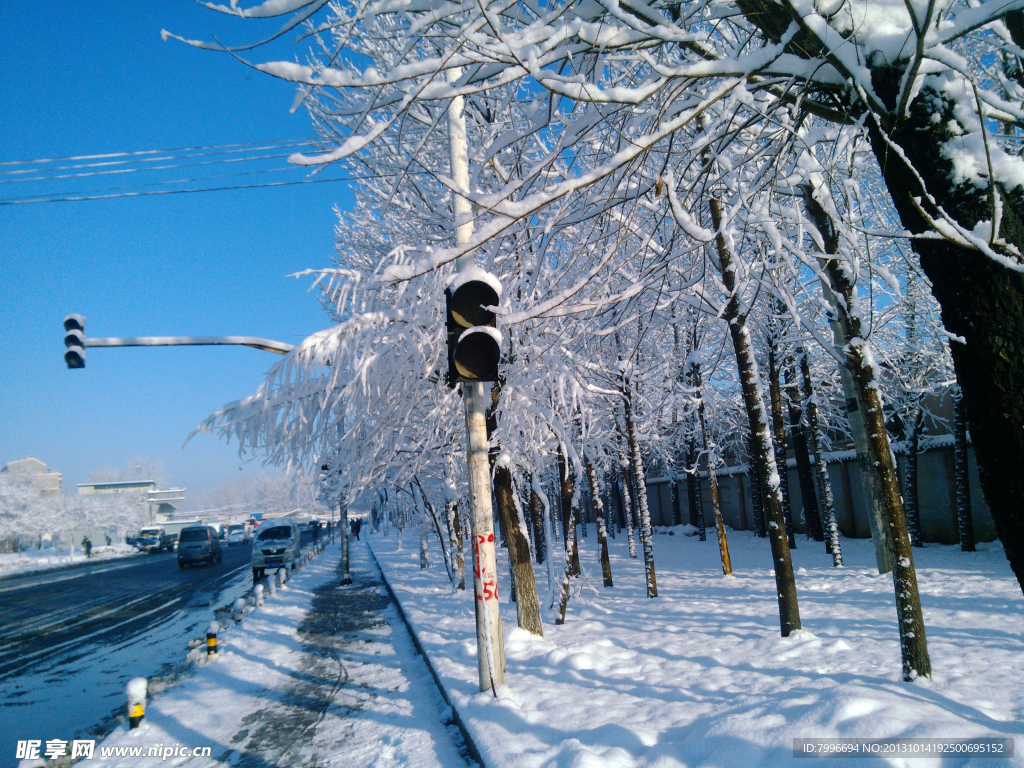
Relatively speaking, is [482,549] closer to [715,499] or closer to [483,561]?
[483,561]

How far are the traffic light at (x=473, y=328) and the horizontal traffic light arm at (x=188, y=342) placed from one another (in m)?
3.28

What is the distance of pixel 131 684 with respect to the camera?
5.55m

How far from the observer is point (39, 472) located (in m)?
78.1

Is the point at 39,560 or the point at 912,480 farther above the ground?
the point at 912,480

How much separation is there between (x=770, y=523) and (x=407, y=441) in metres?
5.68

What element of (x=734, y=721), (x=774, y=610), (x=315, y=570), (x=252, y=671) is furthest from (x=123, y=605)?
(x=734, y=721)

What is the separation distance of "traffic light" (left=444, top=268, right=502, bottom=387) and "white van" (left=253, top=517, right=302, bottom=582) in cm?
1970

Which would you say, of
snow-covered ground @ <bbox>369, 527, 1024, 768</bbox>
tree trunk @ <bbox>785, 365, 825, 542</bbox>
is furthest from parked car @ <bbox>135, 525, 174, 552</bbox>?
tree trunk @ <bbox>785, 365, 825, 542</bbox>

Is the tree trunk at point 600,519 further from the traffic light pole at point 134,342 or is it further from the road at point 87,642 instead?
the road at point 87,642

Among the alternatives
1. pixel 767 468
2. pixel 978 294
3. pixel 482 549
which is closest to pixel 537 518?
pixel 767 468

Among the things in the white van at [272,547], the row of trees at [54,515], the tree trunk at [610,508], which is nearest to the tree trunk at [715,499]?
the tree trunk at [610,508]

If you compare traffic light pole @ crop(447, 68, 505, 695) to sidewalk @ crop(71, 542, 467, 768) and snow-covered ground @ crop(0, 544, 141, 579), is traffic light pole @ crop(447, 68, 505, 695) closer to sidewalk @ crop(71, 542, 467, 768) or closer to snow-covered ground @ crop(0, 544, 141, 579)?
sidewalk @ crop(71, 542, 467, 768)

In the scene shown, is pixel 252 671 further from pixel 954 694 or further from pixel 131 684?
pixel 954 694

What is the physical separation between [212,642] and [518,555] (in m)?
5.08
